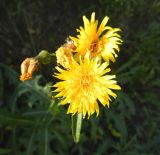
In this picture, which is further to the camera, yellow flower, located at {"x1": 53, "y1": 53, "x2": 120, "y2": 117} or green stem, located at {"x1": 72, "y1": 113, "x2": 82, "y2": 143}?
green stem, located at {"x1": 72, "y1": 113, "x2": 82, "y2": 143}

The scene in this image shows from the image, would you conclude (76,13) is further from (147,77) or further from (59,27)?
(147,77)

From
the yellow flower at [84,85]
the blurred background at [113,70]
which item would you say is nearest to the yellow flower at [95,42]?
the yellow flower at [84,85]

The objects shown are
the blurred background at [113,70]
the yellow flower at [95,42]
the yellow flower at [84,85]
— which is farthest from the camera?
the blurred background at [113,70]

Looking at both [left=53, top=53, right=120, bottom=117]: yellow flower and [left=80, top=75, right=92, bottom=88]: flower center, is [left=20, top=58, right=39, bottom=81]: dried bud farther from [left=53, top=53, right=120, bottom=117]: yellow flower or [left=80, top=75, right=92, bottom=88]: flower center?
[left=80, top=75, right=92, bottom=88]: flower center

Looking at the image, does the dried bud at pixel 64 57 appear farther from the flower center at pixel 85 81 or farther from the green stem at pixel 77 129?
the green stem at pixel 77 129

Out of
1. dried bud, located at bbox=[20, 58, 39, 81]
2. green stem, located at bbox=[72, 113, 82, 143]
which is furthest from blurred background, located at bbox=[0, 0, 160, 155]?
dried bud, located at bbox=[20, 58, 39, 81]

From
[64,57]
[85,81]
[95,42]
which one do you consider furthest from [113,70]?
[64,57]
